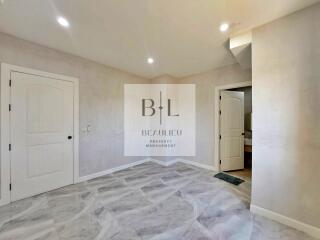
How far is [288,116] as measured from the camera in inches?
75.9

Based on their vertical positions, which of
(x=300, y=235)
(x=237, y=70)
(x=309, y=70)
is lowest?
(x=300, y=235)

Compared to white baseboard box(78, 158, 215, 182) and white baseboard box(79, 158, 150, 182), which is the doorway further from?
white baseboard box(79, 158, 150, 182)

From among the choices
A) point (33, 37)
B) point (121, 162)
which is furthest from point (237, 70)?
point (33, 37)

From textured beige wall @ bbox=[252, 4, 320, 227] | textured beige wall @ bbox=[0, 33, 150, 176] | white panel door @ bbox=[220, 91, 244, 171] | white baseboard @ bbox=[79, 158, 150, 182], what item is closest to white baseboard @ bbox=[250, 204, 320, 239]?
textured beige wall @ bbox=[252, 4, 320, 227]

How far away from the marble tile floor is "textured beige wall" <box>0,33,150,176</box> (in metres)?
0.67

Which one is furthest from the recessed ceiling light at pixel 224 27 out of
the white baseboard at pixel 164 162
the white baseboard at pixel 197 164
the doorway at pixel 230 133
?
the white baseboard at pixel 164 162

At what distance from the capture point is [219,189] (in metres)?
2.94

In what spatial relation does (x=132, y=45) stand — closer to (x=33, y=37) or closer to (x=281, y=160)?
(x=33, y=37)

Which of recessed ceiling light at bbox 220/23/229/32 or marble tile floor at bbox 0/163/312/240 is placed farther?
recessed ceiling light at bbox 220/23/229/32

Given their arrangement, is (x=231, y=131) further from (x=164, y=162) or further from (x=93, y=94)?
(x=93, y=94)

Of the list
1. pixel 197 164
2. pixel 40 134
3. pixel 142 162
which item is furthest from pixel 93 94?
pixel 197 164

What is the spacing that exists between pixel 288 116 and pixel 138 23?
220cm

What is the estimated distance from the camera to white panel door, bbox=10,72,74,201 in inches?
98.3

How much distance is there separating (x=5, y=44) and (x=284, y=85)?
3875mm
